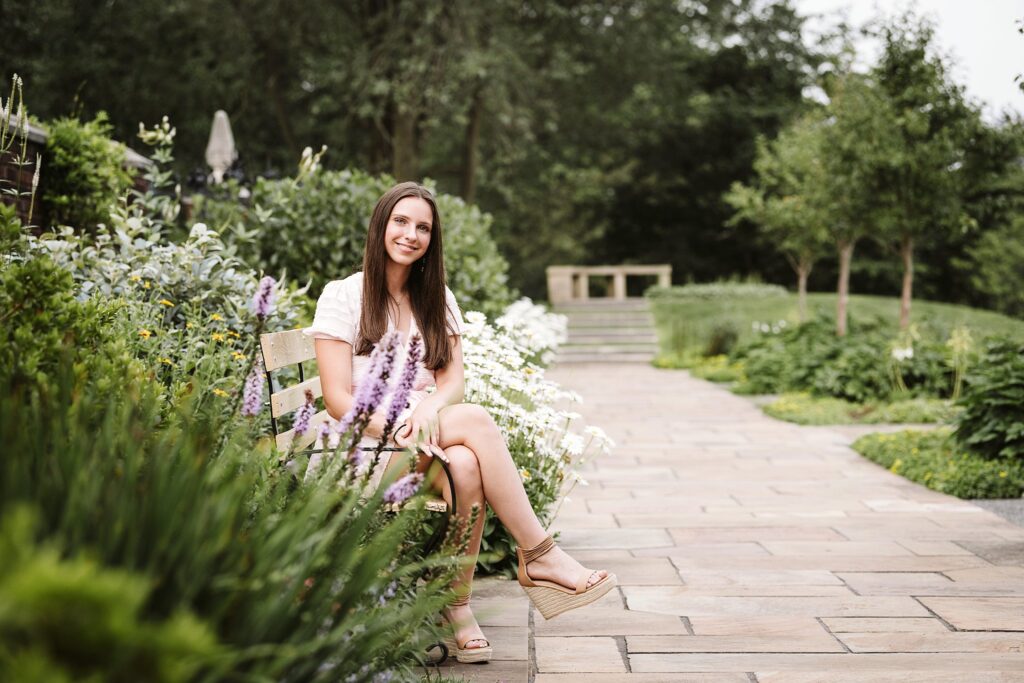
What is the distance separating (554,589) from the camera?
117 inches

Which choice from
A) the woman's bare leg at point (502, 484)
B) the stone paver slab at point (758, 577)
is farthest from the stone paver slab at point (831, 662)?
the stone paver slab at point (758, 577)

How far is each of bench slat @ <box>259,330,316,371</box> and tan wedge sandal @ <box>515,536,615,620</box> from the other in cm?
104

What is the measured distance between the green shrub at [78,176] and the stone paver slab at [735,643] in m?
3.60

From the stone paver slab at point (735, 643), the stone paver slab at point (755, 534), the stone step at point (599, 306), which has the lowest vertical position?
the stone paver slab at point (755, 534)

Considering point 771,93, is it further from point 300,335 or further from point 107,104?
point 300,335

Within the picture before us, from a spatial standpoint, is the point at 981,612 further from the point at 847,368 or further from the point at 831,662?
the point at 847,368

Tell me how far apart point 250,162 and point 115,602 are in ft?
56.8

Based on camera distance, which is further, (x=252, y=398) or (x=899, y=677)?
(x=899, y=677)

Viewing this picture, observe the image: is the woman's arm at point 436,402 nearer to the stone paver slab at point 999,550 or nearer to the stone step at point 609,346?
the stone paver slab at point 999,550

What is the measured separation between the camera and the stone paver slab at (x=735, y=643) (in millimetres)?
3020

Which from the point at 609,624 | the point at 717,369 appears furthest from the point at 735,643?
the point at 717,369

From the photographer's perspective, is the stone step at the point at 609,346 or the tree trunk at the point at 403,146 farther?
the stone step at the point at 609,346

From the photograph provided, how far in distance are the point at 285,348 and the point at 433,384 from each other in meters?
0.55

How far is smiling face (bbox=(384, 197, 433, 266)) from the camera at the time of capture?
10.8 feet
